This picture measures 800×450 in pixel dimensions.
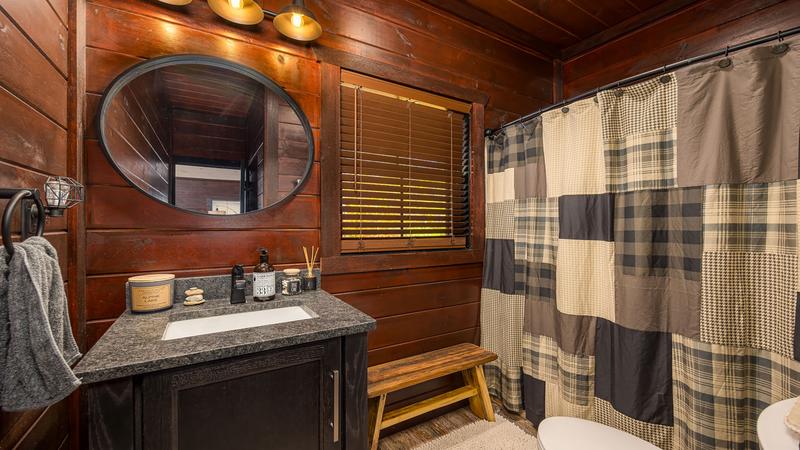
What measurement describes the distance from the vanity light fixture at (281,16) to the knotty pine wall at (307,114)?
0.20 ft

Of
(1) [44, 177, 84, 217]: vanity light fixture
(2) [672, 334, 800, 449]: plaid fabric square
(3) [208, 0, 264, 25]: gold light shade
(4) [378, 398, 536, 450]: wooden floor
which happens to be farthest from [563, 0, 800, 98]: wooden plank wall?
(1) [44, 177, 84, 217]: vanity light fixture

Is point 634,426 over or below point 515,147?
below

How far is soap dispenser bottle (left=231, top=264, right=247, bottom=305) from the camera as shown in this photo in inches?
52.6

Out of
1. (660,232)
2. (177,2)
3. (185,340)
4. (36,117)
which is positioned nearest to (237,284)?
(185,340)

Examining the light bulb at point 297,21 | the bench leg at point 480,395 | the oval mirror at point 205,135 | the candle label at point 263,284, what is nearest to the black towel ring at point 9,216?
the oval mirror at point 205,135

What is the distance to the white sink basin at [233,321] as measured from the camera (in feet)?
3.80

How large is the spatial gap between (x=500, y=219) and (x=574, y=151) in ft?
1.98

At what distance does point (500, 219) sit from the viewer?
6.92ft

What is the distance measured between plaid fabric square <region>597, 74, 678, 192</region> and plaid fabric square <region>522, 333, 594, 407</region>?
2.95 feet

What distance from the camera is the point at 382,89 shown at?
1830 millimetres

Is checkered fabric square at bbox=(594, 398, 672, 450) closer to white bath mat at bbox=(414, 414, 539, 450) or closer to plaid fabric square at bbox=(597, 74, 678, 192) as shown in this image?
white bath mat at bbox=(414, 414, 539, 450)

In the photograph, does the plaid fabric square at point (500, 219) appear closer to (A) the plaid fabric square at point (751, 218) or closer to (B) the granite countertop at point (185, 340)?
(A) the plaid fabric square at point (751, 218)

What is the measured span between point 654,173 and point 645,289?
0.52 meters

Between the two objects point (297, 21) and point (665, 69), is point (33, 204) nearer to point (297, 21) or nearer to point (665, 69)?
point (297, 21)
